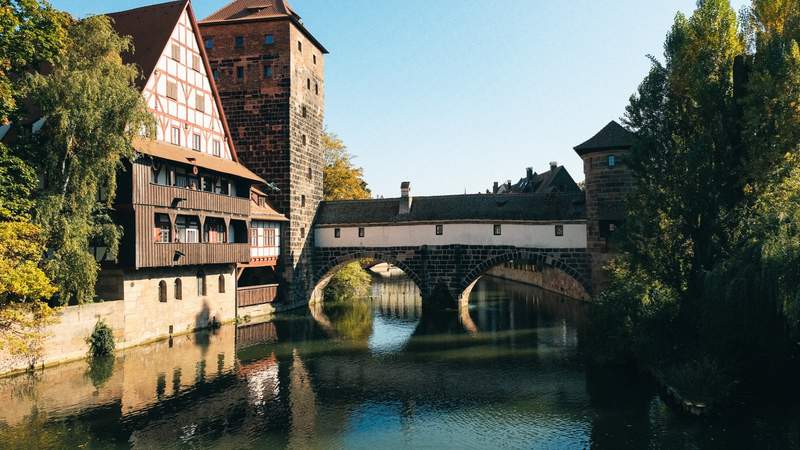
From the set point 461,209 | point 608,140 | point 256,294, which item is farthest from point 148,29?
point 608,140

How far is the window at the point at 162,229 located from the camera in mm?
25391

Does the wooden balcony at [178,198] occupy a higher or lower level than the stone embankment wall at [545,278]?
higher

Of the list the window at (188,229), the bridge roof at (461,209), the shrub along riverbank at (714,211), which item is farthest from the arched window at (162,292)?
the shrub along riverbank at (714,211)

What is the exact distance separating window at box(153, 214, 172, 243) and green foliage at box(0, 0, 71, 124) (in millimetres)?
6957

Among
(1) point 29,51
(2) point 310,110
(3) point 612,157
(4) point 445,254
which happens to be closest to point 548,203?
(3) point 612,157

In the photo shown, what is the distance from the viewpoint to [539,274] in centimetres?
5050

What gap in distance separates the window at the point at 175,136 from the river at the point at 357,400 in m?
8.81

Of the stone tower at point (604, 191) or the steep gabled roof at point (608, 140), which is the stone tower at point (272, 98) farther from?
the stone tower at point (604, 191)

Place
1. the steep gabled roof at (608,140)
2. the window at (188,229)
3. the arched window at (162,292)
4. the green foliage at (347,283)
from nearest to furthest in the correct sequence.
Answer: the arched window at (162,292) < the window at (188,229) < the steep gabled roof at (608,140) < the green foliage at (347,283)

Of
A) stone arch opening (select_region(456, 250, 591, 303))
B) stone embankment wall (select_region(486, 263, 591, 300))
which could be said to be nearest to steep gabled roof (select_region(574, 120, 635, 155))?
stone arch opening (select_region(456, 250, 591, 303))

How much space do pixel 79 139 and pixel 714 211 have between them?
69.9 feet

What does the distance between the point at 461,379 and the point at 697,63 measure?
42.1 feet

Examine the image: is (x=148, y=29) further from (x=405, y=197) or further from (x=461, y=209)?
(x=461, y=209)

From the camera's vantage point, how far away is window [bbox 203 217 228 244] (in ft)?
96.5
